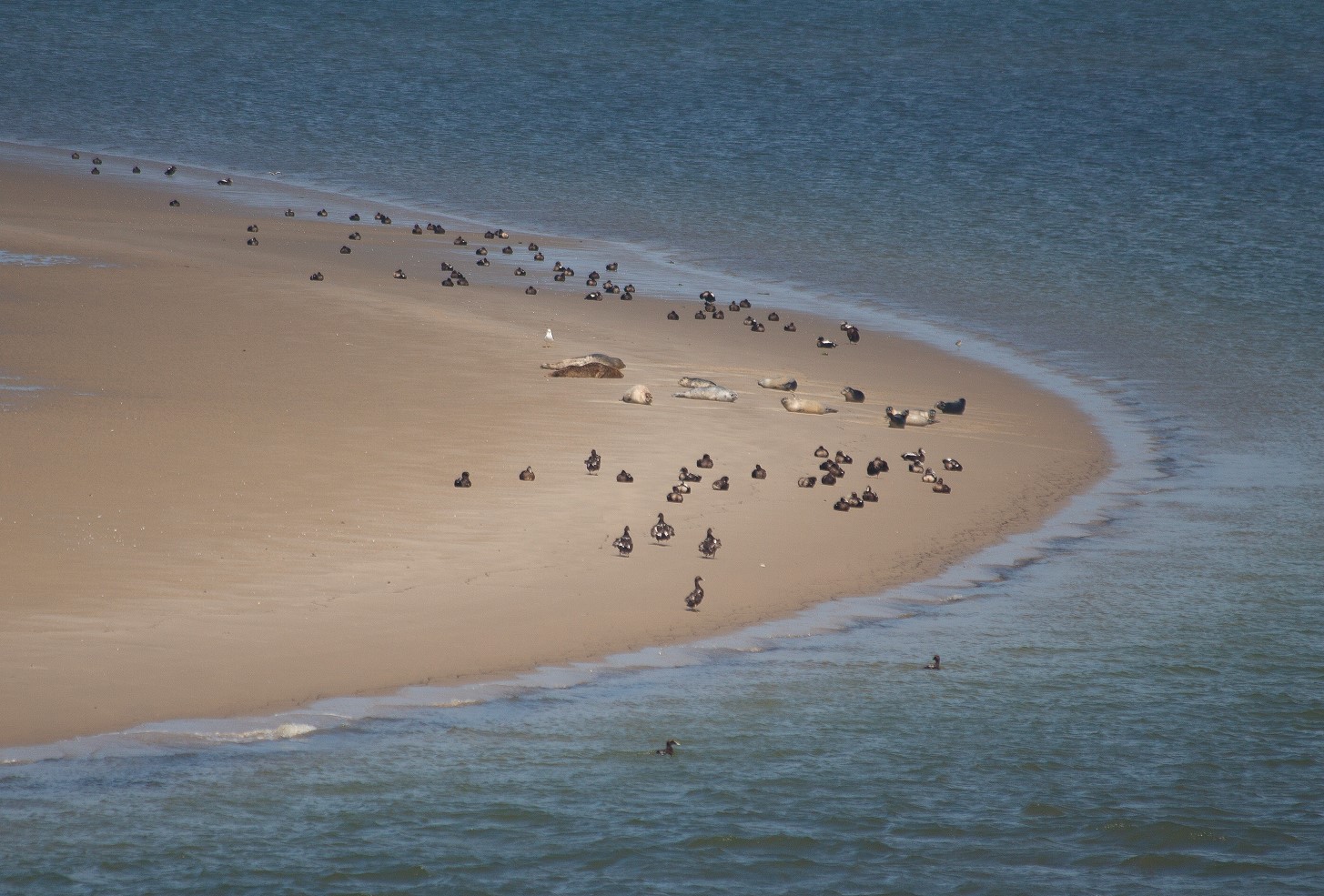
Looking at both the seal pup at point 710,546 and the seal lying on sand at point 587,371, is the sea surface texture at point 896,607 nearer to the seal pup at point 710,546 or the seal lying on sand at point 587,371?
the seal pup at point 710,546

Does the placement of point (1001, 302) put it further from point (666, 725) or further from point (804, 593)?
point (666, 725)

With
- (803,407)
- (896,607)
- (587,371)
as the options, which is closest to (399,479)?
(896,607)

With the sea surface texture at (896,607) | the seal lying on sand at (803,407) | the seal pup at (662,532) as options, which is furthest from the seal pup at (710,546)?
the seal lying on sand at (803,407)

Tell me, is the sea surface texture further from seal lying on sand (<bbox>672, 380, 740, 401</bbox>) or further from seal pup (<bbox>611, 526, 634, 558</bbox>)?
seal lying on sand (<bbox>672, 380, 740, 401</bbox>)

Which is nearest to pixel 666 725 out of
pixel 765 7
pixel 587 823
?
pixel 587 823

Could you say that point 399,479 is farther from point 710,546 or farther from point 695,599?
point 695,599

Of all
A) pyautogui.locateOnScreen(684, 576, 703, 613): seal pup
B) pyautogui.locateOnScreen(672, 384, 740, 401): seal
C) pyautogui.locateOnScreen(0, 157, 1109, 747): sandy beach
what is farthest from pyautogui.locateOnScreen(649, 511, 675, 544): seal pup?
pyautogui.locateOnScreen(672, 384, 740, 401): seal
